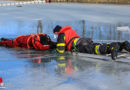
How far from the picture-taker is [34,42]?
7312 millimetres

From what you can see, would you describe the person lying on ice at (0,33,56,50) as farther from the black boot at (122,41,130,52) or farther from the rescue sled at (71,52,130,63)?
the black boot at (122,41,130,52)

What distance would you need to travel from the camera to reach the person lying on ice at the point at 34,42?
721 cm

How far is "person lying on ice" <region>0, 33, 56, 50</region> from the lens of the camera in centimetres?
721

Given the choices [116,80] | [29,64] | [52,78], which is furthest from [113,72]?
[29,64]

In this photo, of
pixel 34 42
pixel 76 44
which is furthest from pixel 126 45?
pixel 34 42

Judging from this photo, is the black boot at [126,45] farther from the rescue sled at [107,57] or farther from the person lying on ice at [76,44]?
the rescue sled at [107,57]

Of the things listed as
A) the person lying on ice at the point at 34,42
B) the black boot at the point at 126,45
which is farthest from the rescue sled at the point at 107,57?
the person lying on ice at the point at 34,42

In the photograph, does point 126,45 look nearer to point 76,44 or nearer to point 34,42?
point 76,44

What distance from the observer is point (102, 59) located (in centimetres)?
538

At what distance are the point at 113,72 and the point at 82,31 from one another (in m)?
7.86

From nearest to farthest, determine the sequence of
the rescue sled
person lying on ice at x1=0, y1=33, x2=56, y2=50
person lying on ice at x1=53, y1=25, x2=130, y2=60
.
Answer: the rescue sled → person lying on ice at x1=53, y1=25, x2=130, y2=60 → person lying on ice at x1=0, y1=33, x2=56, y2=50

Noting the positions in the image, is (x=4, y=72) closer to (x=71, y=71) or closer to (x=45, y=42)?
(x=71, y=71)

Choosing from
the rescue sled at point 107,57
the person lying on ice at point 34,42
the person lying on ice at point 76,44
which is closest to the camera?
the rescue sled at point 107,57

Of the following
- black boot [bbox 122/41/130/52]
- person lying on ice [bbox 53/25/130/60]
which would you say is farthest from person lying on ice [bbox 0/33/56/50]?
black boot [bbox 122/41/130/52]
